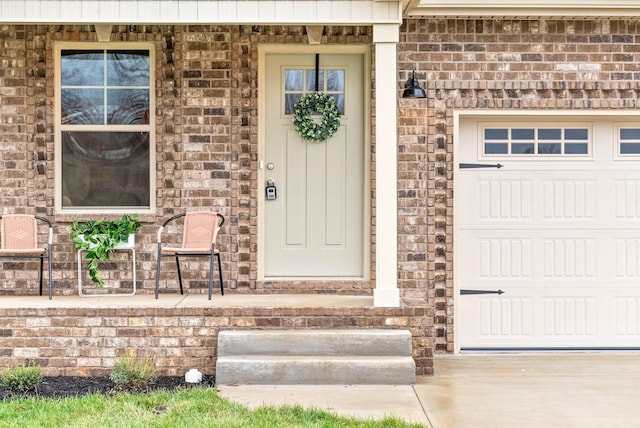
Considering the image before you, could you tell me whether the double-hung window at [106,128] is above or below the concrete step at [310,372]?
above

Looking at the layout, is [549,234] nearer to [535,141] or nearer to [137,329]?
[535,141]

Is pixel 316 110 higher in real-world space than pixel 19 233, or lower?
higher

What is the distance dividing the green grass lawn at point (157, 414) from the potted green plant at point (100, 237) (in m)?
1.65

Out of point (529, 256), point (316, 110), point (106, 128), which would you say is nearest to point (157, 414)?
point (106, 128)

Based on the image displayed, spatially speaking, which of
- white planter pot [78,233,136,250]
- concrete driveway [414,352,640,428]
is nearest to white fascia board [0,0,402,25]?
white planter pot [78,233,136,250]

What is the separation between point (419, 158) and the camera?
21.2ft

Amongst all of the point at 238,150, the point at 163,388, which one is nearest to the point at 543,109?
the point at 238,150

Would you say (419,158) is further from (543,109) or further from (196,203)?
(196,203)

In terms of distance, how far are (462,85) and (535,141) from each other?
2.92 feet

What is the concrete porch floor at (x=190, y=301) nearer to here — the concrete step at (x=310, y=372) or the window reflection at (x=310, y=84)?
the concrete step at (x=310, y=372)

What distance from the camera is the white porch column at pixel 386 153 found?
5.53 metres

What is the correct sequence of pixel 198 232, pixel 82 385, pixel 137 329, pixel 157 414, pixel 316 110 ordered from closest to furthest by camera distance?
pixel 157 414
pixel 82 385
pixel 137 329
pixel 198 232
pixel 316 110

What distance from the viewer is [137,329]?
18.1 ft

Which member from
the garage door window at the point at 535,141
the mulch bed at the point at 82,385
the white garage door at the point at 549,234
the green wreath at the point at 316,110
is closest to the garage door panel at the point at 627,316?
the white garage door at the point at 549,234
